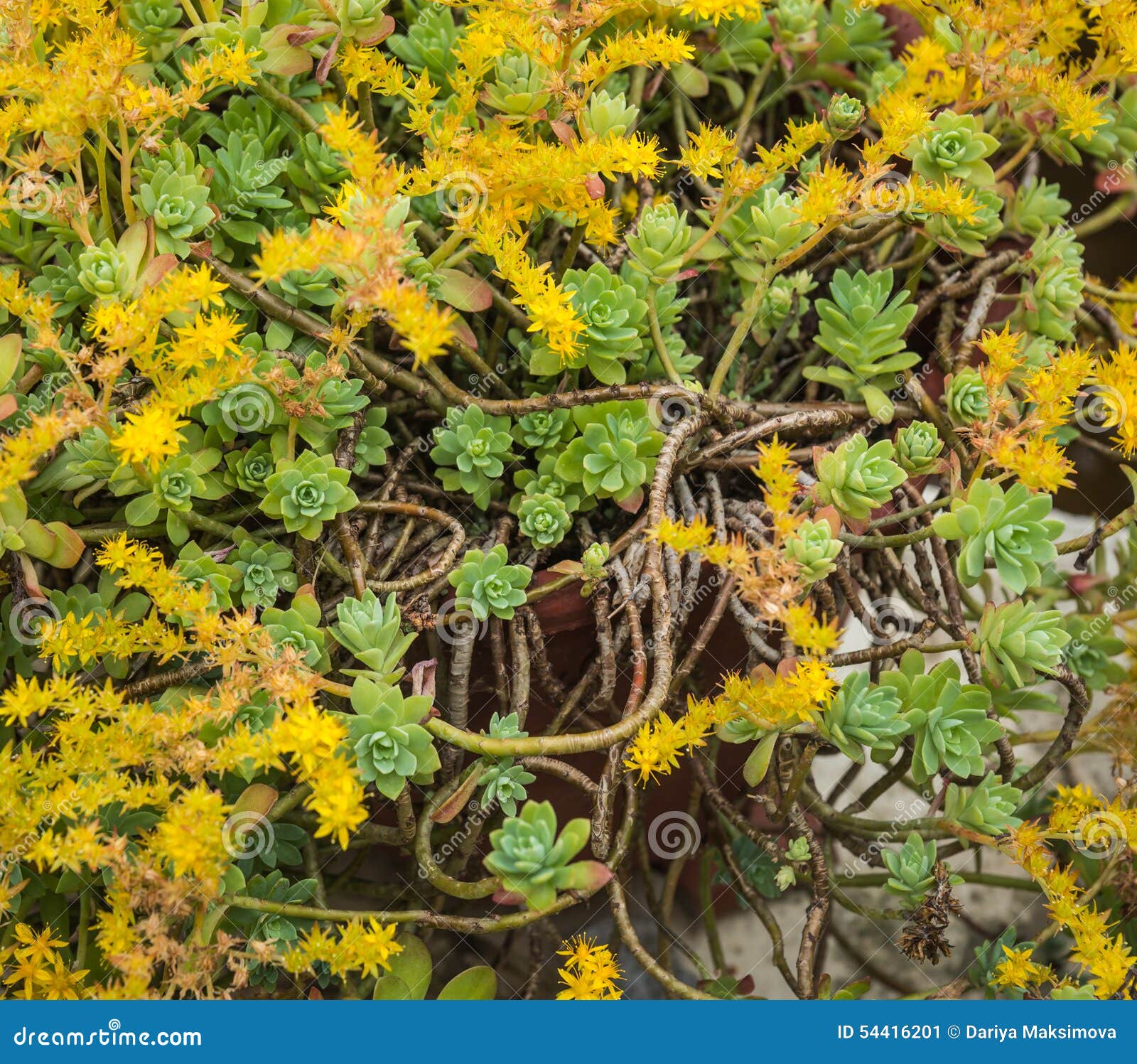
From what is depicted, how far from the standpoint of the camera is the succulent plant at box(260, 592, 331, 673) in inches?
36.8

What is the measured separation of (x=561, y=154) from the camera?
94 cm

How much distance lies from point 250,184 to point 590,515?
503 millimetres

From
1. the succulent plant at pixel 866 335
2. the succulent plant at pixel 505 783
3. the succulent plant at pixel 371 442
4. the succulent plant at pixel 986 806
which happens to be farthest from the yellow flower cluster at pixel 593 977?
the succulent plant at pixel 866 335

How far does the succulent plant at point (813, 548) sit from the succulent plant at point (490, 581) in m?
0.26

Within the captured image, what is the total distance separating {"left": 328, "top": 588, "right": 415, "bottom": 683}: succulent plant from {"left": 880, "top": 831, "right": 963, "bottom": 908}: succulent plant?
1.74 ft

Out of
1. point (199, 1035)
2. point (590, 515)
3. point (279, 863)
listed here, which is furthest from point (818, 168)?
point (199, 1035)

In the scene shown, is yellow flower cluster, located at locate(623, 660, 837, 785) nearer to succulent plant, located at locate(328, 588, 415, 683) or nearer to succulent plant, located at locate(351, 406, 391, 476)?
succulent plant, located at locate(328, 588, 415, 683)

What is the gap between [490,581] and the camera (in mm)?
986

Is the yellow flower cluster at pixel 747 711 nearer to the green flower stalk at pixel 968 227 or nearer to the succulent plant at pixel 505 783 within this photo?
the succulent plant at pixel 505 783

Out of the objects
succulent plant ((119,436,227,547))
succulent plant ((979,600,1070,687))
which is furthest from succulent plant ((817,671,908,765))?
succulent plant ((119,436,227,547))

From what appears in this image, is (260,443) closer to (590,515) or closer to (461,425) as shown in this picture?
(461,425)

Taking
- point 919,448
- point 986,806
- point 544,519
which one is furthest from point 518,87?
point 986,806

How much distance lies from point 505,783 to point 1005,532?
521mm

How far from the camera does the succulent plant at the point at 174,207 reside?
100 centimetres
